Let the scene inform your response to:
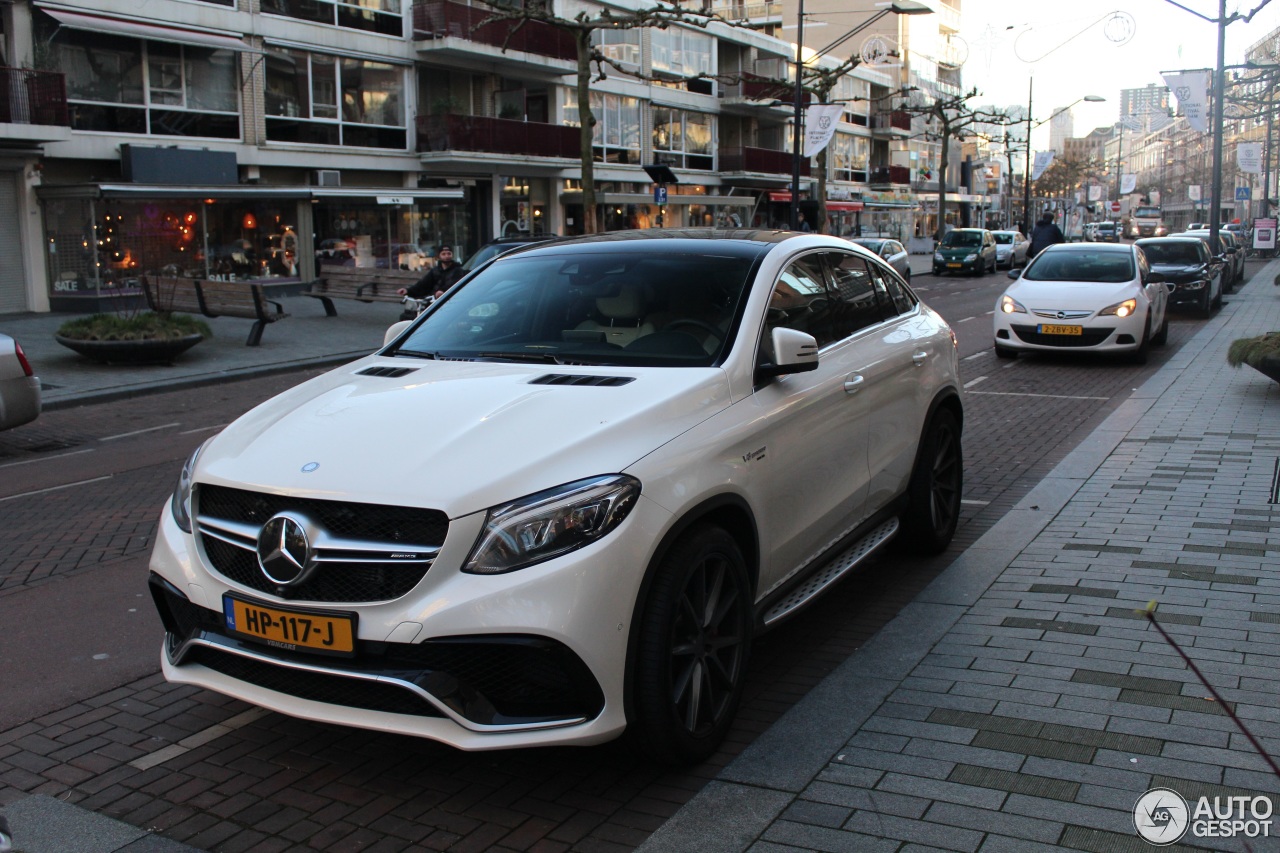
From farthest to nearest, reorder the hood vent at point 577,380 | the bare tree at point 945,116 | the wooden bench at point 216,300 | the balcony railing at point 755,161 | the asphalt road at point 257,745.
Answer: the bare tree at point 945,116, the balcony railing at point 755,161, the wooden bench at point 216,300, the hood vent at point 577,380, the asphalt road at point 257,745

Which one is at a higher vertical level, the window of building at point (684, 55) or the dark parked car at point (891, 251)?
the window of building at point (684, 55)

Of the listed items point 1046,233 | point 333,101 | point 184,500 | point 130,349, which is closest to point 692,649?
point 184,500

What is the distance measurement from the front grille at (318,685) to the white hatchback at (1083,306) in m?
12.9

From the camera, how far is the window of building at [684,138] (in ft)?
160

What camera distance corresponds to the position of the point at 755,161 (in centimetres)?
5462

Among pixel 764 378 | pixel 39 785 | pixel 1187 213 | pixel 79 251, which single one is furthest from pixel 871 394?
pixel 1187 213

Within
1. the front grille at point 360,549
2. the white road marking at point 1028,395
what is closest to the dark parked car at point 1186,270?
the white road marking at point 1028,395

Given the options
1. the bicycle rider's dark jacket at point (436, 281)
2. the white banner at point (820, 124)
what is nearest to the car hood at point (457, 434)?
the bicycle rider's dark jacket at point (436, 281)

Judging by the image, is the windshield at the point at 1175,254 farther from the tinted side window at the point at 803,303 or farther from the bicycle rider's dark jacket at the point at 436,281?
the tinted side window at the point at 803,303

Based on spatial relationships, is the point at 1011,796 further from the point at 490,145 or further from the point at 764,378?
the point at 490,145

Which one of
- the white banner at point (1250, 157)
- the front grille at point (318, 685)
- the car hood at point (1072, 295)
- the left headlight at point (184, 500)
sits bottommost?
the front grille at point (318, 685)

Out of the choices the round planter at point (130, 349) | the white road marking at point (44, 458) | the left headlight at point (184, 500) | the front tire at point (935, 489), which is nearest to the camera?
the left headlight at point (184, 500)

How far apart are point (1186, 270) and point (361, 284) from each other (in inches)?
625

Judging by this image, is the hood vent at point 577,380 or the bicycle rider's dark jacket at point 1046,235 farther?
the bicycle rider's dark jacket at point 1046,235
